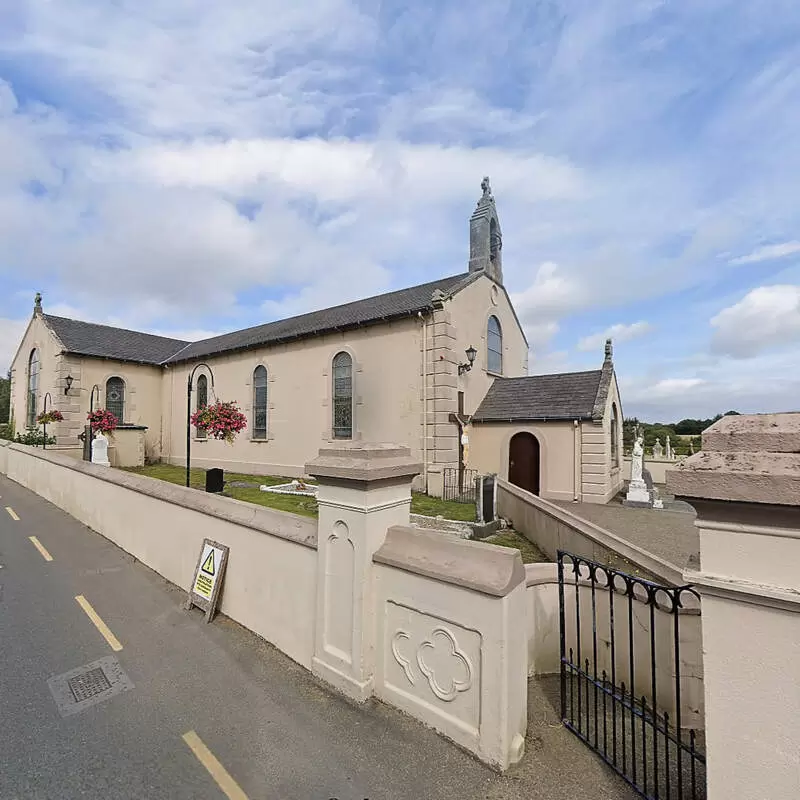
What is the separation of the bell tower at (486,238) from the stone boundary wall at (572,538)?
1019 cm

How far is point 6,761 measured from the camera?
3293 mm

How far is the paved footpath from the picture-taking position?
10.0 ft

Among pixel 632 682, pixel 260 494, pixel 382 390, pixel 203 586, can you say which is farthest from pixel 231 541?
pixel 382 390

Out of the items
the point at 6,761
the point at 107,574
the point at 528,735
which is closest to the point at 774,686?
the point at 528,735

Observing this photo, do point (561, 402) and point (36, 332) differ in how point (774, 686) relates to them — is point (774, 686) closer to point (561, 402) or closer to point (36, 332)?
point (561, 402)

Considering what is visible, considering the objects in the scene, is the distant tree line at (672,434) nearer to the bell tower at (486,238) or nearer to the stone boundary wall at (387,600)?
the bell tower at (486,238)

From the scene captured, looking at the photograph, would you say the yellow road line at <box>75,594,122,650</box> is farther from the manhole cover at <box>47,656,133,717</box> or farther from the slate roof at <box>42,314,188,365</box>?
the slate roof at <box>42,314,188,365</box>

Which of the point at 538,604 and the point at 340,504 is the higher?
the point at 340,504

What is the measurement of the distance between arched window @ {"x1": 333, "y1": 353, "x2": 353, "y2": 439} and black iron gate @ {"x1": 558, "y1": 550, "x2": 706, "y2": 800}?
12.6 meters

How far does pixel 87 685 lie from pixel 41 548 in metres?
6.42

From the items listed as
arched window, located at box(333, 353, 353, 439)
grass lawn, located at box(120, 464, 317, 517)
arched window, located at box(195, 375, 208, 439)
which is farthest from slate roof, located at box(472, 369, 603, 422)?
arched window, located at box(195, 375, 208, 439)

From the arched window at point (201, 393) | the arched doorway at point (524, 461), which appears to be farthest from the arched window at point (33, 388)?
the arched doorway at point (524, 461)

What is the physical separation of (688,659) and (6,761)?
18.6 ft

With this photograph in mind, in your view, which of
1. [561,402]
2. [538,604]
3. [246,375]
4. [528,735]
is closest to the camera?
[528,735]
